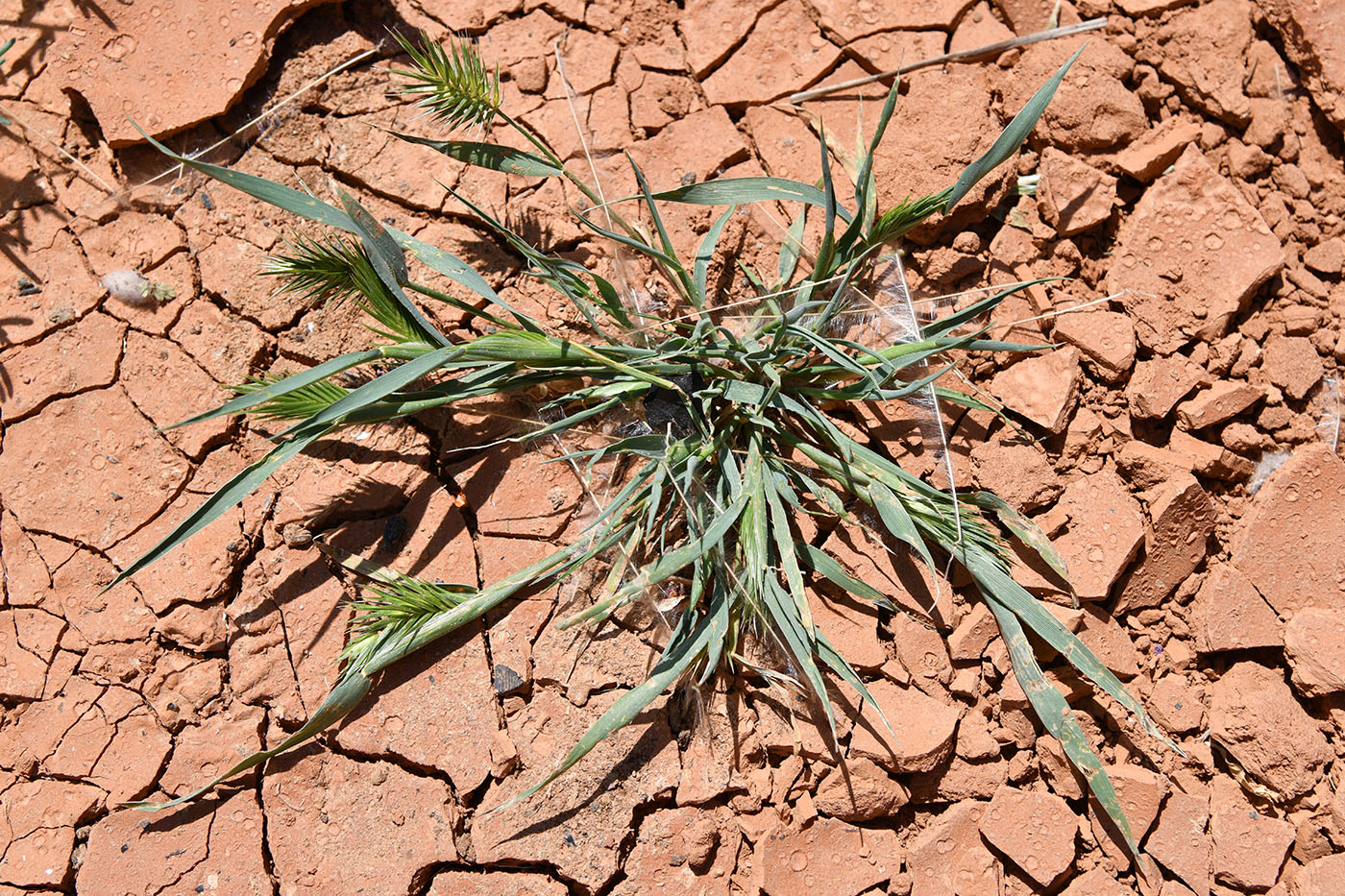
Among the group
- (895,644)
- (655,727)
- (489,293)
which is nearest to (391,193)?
(489,293)

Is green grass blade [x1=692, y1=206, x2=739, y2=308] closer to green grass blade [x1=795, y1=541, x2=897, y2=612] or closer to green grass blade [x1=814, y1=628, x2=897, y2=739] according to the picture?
green grass blade [x1=795, y1=541, x2=897, y2=612]

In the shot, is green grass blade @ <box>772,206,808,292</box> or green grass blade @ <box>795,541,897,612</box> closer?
green grass blade @ <box>795,541,897,612</box>

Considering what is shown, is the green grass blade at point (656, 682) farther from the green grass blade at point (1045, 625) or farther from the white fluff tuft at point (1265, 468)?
the white fluff tuft at point (1265, 468)

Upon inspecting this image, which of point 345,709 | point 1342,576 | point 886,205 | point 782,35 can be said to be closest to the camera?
point 345,709

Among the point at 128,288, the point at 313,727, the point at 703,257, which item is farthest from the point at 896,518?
the point at 128,288

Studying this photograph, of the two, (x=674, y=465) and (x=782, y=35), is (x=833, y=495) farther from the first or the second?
(x=782, y=35)

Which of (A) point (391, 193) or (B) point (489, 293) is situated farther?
(A) point (391, 193)

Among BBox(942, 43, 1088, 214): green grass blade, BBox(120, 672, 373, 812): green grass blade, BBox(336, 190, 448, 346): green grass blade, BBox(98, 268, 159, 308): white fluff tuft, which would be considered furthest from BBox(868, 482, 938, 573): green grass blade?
BBox(98, 268, 159, 308): white fluff tuft
